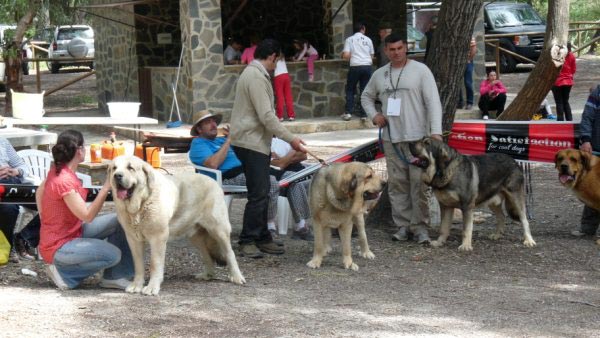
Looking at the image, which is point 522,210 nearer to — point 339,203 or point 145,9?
point 339,203

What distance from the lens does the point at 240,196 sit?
862 centimetres

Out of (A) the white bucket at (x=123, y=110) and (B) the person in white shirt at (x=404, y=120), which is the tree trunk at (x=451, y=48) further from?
(A) the white bucket at (x=123, y=110)

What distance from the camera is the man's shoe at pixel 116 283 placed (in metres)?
6.79

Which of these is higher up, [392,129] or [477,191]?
[392,129]

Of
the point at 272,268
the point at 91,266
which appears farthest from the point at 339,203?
the point at 91,266

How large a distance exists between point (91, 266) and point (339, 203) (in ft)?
6.65

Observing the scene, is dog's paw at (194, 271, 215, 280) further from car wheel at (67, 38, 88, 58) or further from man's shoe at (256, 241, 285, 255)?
car wheel at (67, 38, 88, 58)

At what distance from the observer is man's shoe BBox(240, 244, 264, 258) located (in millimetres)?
7999

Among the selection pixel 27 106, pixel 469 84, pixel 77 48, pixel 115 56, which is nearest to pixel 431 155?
pixel 27 106

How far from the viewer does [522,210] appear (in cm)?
867

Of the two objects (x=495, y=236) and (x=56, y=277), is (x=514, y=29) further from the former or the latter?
(x=56, y=277)

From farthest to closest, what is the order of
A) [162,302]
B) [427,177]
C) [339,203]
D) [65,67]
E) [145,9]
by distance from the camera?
[65,67] → [145,9] → [427,177] → [339,203] → [162,302]

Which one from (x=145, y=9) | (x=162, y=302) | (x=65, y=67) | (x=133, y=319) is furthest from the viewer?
(x=65, y=67)

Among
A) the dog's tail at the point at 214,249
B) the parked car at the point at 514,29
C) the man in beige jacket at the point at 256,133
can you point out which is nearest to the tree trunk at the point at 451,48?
the man in beige jacket at the point at 256,133
